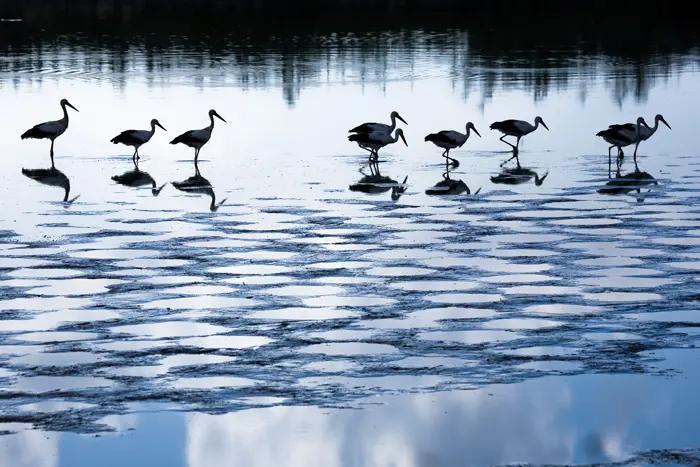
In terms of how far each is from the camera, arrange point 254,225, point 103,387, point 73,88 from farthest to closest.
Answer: point 73,88
point 254,225
point 103,387

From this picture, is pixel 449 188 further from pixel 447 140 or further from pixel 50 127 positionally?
pixel 50 127

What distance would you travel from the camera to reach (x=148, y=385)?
11.5 metres

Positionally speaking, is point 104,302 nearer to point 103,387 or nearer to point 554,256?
point 103,387

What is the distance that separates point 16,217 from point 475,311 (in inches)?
348

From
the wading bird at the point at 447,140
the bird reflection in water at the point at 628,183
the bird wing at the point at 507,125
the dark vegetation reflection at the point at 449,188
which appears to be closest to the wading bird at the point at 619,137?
the bird reflection in water at the point at 628,183

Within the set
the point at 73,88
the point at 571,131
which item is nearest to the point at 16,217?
the point at 571,131

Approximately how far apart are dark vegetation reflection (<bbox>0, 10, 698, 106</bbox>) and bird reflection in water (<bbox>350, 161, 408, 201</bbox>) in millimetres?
13075

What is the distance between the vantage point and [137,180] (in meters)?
24.6

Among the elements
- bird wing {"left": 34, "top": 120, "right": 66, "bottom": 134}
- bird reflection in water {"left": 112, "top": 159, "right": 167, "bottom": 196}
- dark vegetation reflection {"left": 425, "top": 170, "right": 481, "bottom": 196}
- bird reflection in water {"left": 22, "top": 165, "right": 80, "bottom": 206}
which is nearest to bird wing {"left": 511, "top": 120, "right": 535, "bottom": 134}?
dark vegetation reflection {"left": 425, "top": 170, "right": 481, "bottom": 196}

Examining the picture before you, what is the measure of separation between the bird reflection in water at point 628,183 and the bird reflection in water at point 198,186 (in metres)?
6.13

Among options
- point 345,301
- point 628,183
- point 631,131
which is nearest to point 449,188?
point 628,183

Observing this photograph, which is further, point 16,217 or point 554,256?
point 16,217

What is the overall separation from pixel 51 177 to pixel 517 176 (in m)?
8.19

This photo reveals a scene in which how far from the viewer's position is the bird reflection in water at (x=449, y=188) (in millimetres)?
22609
